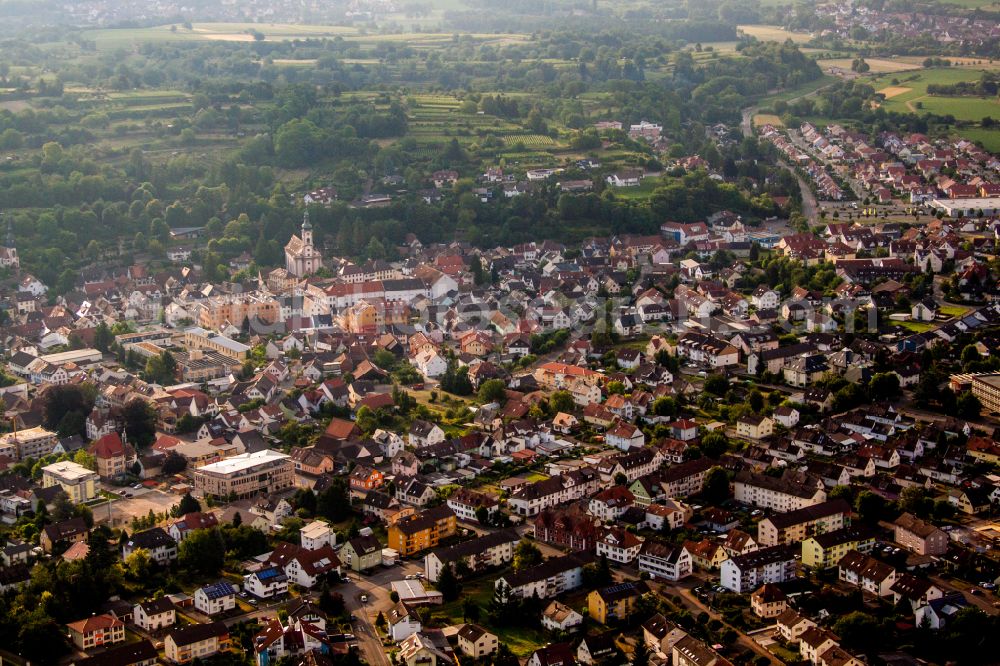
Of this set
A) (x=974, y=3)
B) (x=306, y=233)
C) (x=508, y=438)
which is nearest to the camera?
(x=508, y=438)

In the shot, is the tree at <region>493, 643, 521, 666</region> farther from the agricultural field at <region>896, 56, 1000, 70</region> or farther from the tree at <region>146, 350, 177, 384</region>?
the agricultural field at <region>896, 56, 1000, 70</region>

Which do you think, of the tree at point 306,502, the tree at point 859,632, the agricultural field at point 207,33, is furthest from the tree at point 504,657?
the agricultural field at point 207,33

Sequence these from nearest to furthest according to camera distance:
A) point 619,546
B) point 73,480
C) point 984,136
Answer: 1. point 619,546
2. point 73,480
3. point 984,136

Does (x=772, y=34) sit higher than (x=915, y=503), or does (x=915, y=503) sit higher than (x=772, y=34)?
(x=772, y=34)

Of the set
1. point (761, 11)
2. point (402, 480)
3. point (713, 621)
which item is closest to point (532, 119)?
point (402, 480)

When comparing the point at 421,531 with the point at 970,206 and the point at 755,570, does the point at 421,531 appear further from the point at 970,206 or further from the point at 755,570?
the point at 970,206

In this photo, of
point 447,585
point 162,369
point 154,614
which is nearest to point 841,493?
point 447,585

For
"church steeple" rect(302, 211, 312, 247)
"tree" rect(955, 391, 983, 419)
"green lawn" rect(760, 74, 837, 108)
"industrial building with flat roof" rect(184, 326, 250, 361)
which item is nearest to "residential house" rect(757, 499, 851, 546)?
"tree" rect(955, 391, 983, 419)
